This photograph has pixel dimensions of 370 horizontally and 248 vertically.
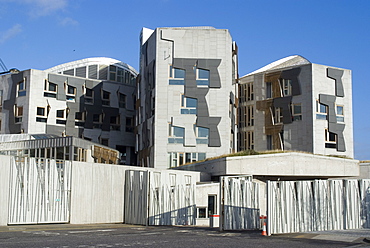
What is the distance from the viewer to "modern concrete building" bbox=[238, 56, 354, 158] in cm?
5631

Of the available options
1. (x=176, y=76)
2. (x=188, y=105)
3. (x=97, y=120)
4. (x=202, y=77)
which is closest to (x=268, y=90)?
(x=202, y=77)

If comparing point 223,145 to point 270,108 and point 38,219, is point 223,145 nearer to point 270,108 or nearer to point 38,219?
point 270,108

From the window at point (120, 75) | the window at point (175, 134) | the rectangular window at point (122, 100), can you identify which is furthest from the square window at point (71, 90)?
the window at point (175, 134)

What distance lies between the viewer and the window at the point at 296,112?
57.5 m

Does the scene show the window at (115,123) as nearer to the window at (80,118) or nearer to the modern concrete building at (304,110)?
the window at (80,118)

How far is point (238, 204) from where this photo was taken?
25.4m

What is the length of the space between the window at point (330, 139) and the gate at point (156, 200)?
29.5 meters

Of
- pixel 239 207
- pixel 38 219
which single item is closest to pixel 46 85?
pixel 38 219

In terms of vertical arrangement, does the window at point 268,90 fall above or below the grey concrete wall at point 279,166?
above

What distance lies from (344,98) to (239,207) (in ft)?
122

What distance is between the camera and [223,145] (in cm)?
5153

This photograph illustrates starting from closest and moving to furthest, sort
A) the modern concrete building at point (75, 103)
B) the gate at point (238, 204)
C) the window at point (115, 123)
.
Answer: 1. the gate at point (238, 204)
2. the modern concrete building at point (75, 103)
3. the window at point (115, 123)

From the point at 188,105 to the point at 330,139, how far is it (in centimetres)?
1756

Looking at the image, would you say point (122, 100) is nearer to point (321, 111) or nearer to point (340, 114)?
point (321, 111)
